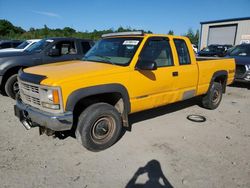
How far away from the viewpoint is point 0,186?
9.69ft

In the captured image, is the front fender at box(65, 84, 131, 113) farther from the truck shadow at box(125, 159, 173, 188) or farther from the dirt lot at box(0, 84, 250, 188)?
the truck shadow at box(125, 159, 173, 188)

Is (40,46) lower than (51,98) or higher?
higher

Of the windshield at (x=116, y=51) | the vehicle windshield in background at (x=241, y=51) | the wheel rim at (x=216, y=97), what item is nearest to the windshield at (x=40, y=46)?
the windshield at (x=116, y=51)

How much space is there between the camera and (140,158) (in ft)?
12.1

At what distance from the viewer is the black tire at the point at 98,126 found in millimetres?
3643

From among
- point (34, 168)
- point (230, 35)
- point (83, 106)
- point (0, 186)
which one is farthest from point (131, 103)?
point (230, 35)

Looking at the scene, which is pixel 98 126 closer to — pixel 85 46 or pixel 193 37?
pixel 85 46

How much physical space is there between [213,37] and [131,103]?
27.5 metres

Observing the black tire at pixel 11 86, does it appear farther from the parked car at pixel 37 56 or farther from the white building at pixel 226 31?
the white building at pixel 226 31

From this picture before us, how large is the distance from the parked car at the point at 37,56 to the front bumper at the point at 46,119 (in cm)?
334

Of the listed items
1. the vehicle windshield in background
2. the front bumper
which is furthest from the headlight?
the vehicle windshield in background

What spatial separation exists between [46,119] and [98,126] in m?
0.87

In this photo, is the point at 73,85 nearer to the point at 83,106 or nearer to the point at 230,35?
the point at 83,106

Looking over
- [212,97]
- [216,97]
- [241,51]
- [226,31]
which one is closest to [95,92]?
[212,97]
